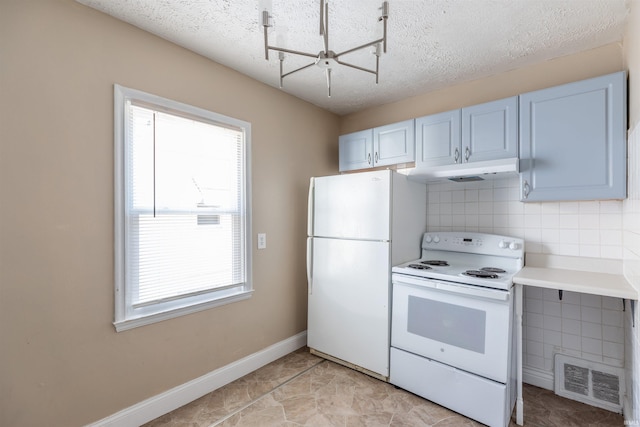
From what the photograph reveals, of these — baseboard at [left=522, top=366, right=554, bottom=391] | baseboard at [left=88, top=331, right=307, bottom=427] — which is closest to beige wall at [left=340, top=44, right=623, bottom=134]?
baseboard at [left=522, top=366, right=554, bottom=391]

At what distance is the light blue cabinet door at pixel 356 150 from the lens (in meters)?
3.01

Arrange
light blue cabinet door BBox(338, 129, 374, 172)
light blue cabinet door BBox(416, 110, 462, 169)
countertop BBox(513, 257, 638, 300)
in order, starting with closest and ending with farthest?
countertop BBox(513, 257, 638, 300) < light blue cabinet door BBox(416, 110, 462, 169) < light blue cabinet door BBox(338, 129, 374, 172)

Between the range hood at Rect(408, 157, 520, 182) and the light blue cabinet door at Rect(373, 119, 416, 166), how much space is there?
0.69ft

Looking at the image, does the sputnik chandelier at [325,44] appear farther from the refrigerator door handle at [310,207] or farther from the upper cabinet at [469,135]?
the refrigerator door handle at [310,207]

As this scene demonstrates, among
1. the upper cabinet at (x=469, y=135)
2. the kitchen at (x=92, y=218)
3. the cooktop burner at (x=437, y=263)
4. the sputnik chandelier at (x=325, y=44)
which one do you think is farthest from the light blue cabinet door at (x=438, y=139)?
the sputnik chandelier at (x=325, y=44)

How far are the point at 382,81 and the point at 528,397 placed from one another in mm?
2748

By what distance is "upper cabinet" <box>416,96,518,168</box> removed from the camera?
2.17 metres

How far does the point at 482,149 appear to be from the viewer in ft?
7.53

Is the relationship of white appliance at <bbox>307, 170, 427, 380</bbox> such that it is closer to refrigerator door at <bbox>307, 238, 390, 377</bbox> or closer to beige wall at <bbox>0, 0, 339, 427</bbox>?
refrigerator door at <bbox>307, 238, 390, 377</bbox>

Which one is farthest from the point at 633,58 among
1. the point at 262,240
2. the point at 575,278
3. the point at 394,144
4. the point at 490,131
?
the point at 262,240

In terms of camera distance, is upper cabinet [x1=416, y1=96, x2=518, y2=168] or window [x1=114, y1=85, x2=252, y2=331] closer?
window [x1=114, y1=85, x2=252, y2=331]

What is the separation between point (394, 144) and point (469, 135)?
67 cm

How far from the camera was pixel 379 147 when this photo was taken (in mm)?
2926

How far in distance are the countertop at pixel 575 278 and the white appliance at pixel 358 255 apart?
2.91ft
